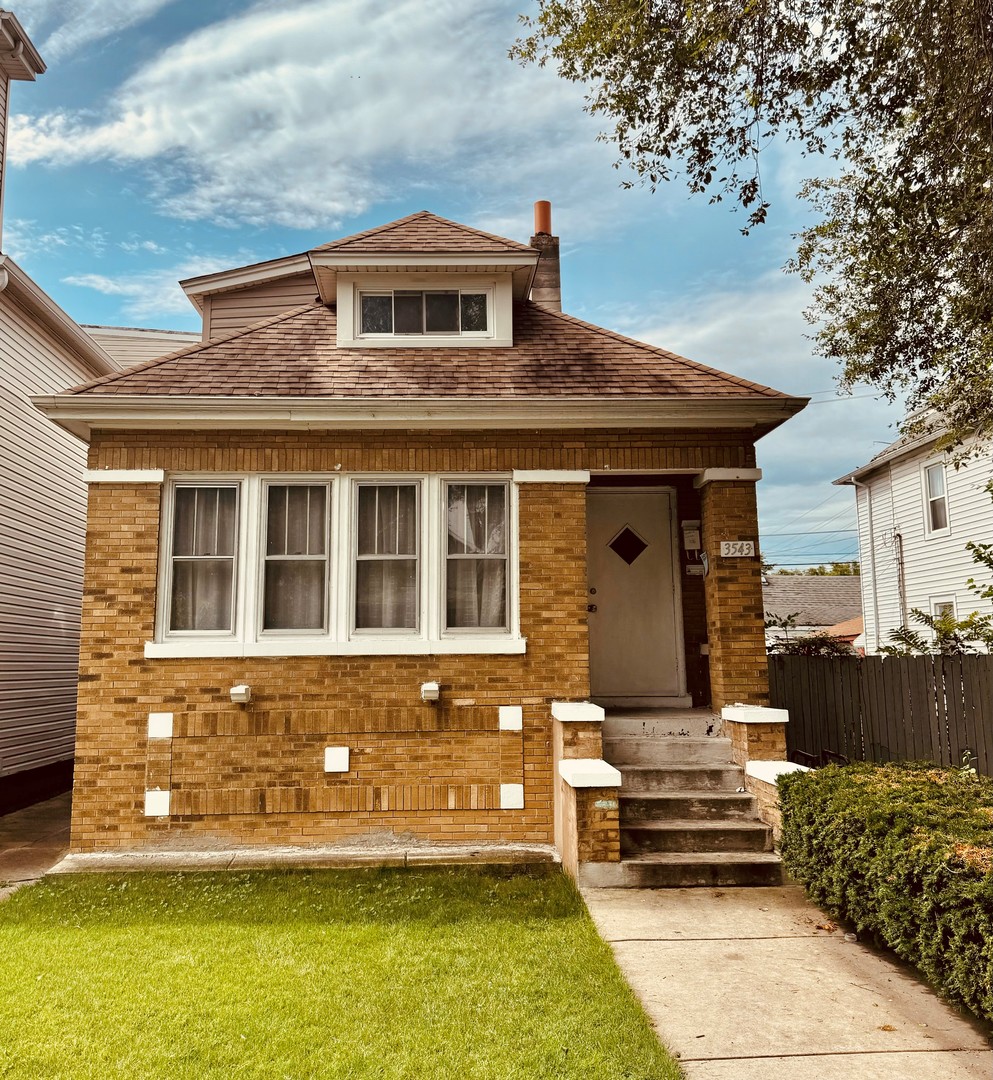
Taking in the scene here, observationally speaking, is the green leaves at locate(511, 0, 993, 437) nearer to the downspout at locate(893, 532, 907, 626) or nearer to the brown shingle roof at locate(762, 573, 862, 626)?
the downspout at locate(893, 532, 907, 626)

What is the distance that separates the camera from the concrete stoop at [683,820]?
652cm

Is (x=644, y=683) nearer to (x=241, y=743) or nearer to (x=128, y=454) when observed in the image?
(x=241, y=743)

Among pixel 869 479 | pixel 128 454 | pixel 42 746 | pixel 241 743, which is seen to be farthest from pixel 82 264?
pixel 869 479

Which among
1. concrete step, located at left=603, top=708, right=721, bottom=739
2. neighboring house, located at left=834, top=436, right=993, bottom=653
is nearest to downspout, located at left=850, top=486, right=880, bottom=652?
neighboring house, located at left=834, top=436, right=993, bottom=653

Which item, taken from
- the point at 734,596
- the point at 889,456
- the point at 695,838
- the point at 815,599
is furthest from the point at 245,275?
the point at 815,599

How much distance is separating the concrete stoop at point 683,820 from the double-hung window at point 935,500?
13.0 meters

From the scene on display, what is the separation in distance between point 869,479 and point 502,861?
57.8ft

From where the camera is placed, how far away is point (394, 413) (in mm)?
8008

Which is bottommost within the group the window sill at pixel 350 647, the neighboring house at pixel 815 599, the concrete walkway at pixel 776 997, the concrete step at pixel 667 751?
the concrete walkway at pixel 776 997

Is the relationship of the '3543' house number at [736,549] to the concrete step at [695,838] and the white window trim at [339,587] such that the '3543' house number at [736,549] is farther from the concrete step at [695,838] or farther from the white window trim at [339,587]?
the concrete step at [695,838]

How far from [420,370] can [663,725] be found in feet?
14.2

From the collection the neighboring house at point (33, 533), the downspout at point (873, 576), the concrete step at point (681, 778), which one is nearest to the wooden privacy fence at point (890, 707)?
the concrete step at point (681, 778)

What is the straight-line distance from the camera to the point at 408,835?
7738 millimetres

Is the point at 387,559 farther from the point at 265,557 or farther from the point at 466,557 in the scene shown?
the point at 265,557
